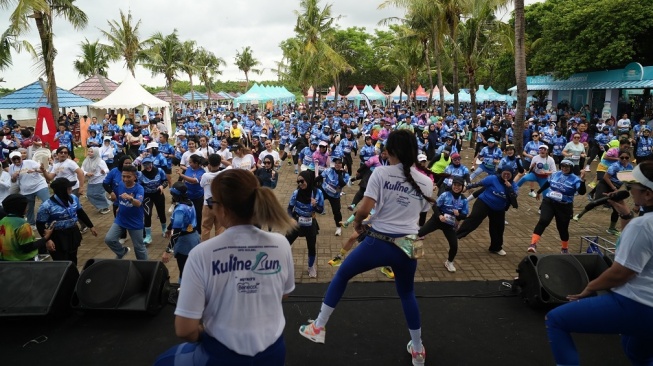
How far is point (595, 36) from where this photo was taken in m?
22.4

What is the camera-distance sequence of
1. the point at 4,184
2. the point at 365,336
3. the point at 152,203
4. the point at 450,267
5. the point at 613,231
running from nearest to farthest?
the point at 365,336 → the point at 450,267 → the point at 4,184 → the point at 152,203 → the point at 613,231

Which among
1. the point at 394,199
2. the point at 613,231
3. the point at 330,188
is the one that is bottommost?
the point at 613,231

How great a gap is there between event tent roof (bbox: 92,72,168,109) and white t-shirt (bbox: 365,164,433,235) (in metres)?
18.7

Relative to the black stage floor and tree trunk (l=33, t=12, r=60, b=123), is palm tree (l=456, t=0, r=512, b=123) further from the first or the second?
the black stage floor

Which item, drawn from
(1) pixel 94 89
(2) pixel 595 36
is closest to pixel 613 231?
(2) pixel 595 36

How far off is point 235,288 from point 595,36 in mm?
26546

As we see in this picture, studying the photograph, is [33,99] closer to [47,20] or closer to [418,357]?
[47,20]

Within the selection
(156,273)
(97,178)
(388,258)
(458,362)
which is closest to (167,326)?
(156,273)

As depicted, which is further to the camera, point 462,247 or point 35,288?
point 462,247

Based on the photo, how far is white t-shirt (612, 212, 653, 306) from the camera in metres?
2.39

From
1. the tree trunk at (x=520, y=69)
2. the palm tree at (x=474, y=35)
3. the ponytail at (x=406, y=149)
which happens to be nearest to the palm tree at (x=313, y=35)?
the palm tree at (x=474, y=35)

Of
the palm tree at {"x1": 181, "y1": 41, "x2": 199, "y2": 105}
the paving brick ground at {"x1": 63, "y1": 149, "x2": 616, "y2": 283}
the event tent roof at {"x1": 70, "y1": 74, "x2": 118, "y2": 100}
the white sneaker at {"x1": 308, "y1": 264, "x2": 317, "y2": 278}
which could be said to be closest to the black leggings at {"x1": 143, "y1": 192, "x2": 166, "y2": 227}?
the paving brick ground at {"x1": 63, "y1": 149, "x2": 616, "y2": 283}

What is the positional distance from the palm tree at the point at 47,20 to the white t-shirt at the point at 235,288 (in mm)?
14359

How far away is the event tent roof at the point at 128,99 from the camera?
1938 cm
